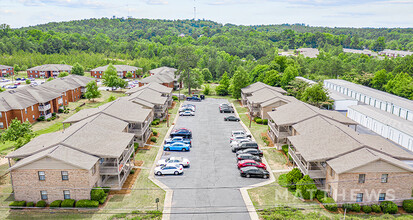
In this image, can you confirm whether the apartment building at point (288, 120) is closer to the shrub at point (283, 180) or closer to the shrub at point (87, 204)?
the shrub at point (283, 180)

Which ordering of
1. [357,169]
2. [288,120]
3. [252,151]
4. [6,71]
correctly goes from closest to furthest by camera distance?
A: [357,169]
[252,151]
[288,120]
[6,71]

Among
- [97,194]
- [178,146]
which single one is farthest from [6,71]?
[97,194]

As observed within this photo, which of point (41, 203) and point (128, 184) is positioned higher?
point (41, 203)

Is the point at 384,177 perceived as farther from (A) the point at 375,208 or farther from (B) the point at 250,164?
(B) the point at 250,164

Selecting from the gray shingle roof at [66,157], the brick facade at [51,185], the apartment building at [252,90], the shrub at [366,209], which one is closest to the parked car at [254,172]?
the shrub at [366,209]

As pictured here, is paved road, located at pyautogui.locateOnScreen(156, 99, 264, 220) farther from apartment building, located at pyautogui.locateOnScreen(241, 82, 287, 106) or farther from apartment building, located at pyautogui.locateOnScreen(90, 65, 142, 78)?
apartment building, located at pyautogui.locateOnScreen(90, 65, 142, 78)

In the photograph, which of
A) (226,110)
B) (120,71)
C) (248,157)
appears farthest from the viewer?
(120,71)
